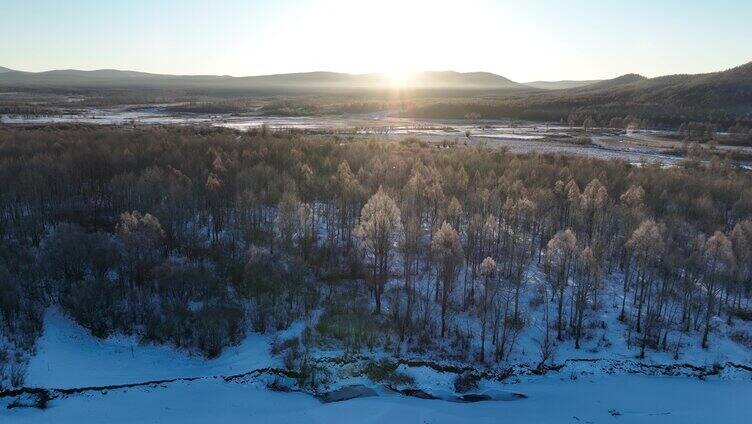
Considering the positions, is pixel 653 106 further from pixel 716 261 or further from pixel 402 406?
pixel 402 406

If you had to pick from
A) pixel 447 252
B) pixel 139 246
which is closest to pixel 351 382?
pixel 447 252

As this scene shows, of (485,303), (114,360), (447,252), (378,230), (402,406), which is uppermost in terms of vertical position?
(378,230)

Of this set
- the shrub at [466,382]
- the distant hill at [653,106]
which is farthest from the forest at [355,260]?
the distant hill at [653,106]

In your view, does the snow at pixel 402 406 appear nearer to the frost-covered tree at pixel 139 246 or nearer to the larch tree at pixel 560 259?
the larch tree at pixel 560 259

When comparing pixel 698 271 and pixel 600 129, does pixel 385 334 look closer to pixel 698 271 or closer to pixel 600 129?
pixel 698 271

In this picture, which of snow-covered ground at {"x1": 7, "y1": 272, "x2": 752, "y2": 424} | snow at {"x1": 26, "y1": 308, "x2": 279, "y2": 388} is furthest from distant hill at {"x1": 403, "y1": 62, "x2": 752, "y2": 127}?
snow at {"x1": 26, "y1": 308, "x2": 279, "y2": 388}

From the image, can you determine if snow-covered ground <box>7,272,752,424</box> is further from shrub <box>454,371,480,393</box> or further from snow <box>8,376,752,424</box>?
shrub <box>454,371,480,393</box>
